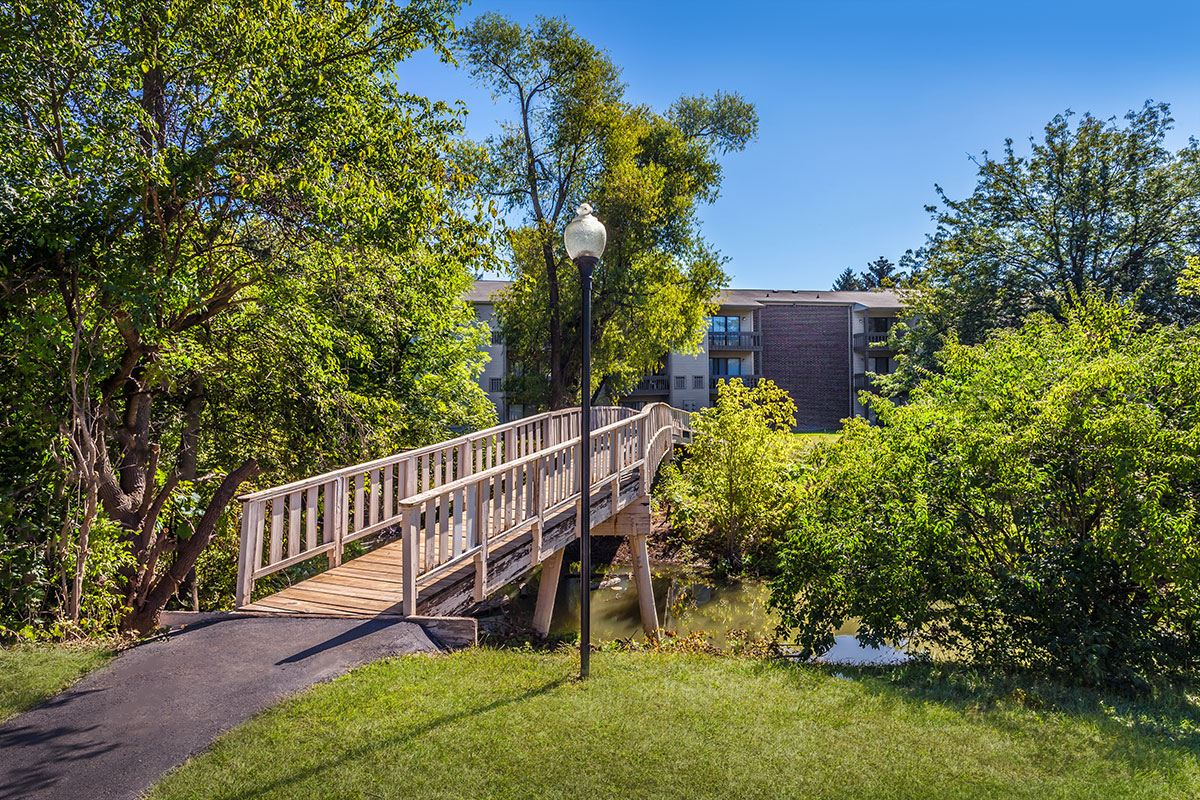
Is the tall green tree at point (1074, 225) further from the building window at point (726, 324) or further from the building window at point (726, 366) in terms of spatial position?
the building window at point (726, 366)

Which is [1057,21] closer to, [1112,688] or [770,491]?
[1112,688]

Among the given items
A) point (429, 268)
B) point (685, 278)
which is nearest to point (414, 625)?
point (429, 268)

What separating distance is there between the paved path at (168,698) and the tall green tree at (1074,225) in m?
24.1

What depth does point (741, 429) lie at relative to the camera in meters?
16.7

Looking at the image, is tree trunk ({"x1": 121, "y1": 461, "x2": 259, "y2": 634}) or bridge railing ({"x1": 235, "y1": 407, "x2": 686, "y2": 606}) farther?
tree trunk ({"x1": 121, "y1": 461, "x2": 259, "y2": 634})

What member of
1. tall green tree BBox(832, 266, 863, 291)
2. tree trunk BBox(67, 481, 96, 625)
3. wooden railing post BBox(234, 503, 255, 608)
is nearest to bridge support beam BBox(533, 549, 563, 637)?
wooden railing post BBox(234, 503, 255, 608)

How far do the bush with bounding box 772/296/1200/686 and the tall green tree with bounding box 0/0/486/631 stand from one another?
589 cm

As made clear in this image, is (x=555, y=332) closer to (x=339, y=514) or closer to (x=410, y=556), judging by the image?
(x=339, y=514)

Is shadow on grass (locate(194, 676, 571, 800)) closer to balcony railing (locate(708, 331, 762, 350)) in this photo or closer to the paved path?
the paved path

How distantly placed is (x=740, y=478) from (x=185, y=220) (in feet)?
42.5

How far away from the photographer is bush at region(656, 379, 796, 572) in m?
16.7

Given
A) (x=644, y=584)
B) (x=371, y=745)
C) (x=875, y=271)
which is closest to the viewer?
(x=371, y=745)

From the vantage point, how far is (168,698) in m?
4.73

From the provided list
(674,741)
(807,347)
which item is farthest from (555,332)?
(807,347)
